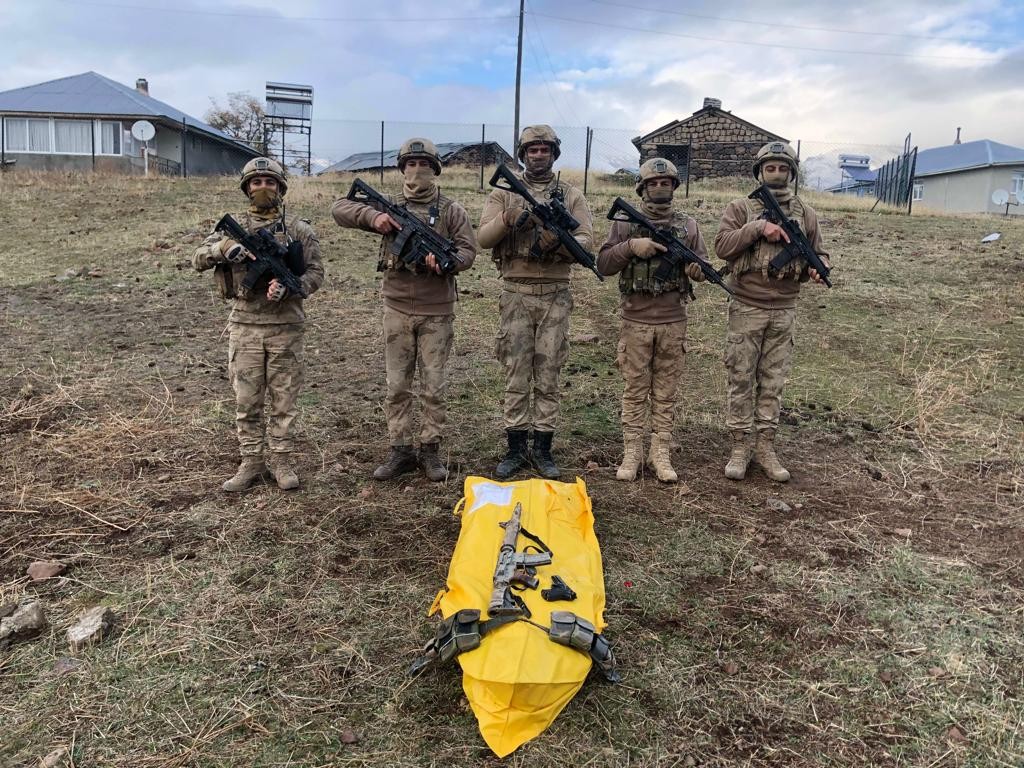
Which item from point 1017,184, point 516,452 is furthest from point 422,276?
point 1017,184

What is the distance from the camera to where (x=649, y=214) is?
5.00m

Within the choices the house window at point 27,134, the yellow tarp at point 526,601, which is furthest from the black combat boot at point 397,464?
the house window at point 27,134

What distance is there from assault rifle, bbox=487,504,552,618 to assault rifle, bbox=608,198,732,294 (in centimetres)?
229

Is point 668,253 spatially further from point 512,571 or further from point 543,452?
point 512,571

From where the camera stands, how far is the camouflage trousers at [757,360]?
5012mm

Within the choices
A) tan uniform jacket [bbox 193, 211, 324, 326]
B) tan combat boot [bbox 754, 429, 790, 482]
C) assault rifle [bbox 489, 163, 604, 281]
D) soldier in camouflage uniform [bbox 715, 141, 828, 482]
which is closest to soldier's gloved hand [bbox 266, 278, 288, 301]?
tan uniform jacket [bbox 193, 211, 324, 326]

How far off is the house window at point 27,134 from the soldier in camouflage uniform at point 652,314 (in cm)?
3379

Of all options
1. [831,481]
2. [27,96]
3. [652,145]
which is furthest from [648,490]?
[27,96]

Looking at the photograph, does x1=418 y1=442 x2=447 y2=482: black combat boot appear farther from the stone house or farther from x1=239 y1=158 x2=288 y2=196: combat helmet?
the stone house

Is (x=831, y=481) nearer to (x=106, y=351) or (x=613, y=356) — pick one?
(x=613, y=356)

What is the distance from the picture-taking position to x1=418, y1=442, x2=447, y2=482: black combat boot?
4906 millimetres

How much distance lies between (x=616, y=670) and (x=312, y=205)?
14243 millimetres

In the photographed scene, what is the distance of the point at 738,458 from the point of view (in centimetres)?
513

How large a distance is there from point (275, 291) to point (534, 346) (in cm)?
185
